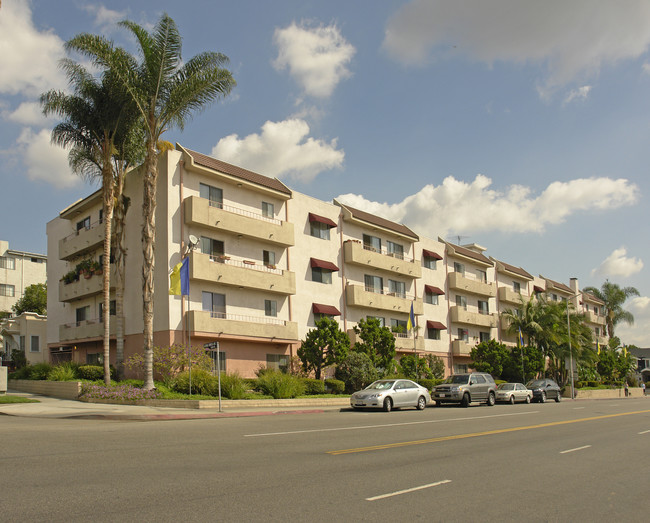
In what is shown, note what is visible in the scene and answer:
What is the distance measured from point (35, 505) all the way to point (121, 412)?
1496 cm

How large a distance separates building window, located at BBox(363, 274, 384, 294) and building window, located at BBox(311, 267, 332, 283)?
4237 mm

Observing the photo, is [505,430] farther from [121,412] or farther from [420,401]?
[121,412]

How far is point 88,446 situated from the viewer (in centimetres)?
1167

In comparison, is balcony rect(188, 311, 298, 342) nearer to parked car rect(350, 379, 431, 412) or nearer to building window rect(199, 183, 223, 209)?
building window rect(199, 183, 223, 209)

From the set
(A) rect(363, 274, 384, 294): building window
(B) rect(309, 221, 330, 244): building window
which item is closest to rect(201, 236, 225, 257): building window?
(B) rect(309, 221, 330, 244): building window

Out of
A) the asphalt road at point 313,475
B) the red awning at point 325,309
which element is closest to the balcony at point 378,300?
the red awning at point 325,309

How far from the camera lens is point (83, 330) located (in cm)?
3466

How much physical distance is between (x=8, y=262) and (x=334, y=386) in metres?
48.9

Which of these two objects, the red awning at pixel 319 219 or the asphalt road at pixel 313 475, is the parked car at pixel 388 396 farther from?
the red awning at pixel 319 219

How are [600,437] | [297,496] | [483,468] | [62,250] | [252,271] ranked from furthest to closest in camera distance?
[62,250] → [252,271] → [600,437] → [483,468] → [297,496]

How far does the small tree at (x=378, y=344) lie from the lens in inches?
1444

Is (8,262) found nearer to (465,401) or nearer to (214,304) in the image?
(214,304)

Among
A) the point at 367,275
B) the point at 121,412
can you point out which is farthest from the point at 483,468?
the point at 367,275

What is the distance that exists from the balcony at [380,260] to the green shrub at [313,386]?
37.7 feet
